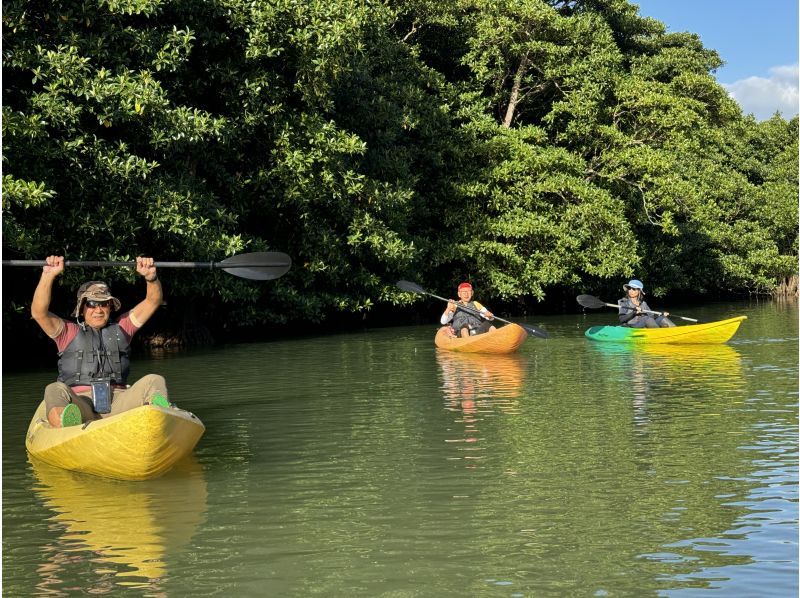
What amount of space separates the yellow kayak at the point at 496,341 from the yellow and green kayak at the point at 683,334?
2.61 metres

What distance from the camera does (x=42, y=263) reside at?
844 cm

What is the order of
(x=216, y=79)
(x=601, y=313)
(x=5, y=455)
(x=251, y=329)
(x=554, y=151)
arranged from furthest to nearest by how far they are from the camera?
(x=601, y=313) < (x=554, y=151) < (x=251, y=329) < (x=216, y=79) < (x=5, y=455)

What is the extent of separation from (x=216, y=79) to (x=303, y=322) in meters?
9.09

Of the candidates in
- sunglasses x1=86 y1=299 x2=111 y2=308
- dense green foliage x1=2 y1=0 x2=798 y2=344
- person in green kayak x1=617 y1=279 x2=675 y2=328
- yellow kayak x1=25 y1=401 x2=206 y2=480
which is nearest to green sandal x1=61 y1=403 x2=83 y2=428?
yellow kayak x1=25 y1=401 x2=206 y2=480

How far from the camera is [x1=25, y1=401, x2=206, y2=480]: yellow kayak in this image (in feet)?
23.9

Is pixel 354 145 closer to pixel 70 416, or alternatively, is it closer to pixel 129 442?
pixel 70 416

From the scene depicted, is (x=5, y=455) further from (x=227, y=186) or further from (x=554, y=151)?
(x=554, y=151)

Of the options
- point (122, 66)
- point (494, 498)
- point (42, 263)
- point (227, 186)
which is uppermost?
point (122, 66)

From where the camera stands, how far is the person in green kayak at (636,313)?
20.0 meters

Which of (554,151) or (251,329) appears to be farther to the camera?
(554,151)

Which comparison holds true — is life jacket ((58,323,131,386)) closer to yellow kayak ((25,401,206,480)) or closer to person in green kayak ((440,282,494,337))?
yellow kayak ((25,401,206,480))

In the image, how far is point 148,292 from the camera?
28.1 feet

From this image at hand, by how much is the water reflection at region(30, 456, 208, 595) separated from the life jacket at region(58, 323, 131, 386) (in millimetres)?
725

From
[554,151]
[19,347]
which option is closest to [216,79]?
[19,347]
